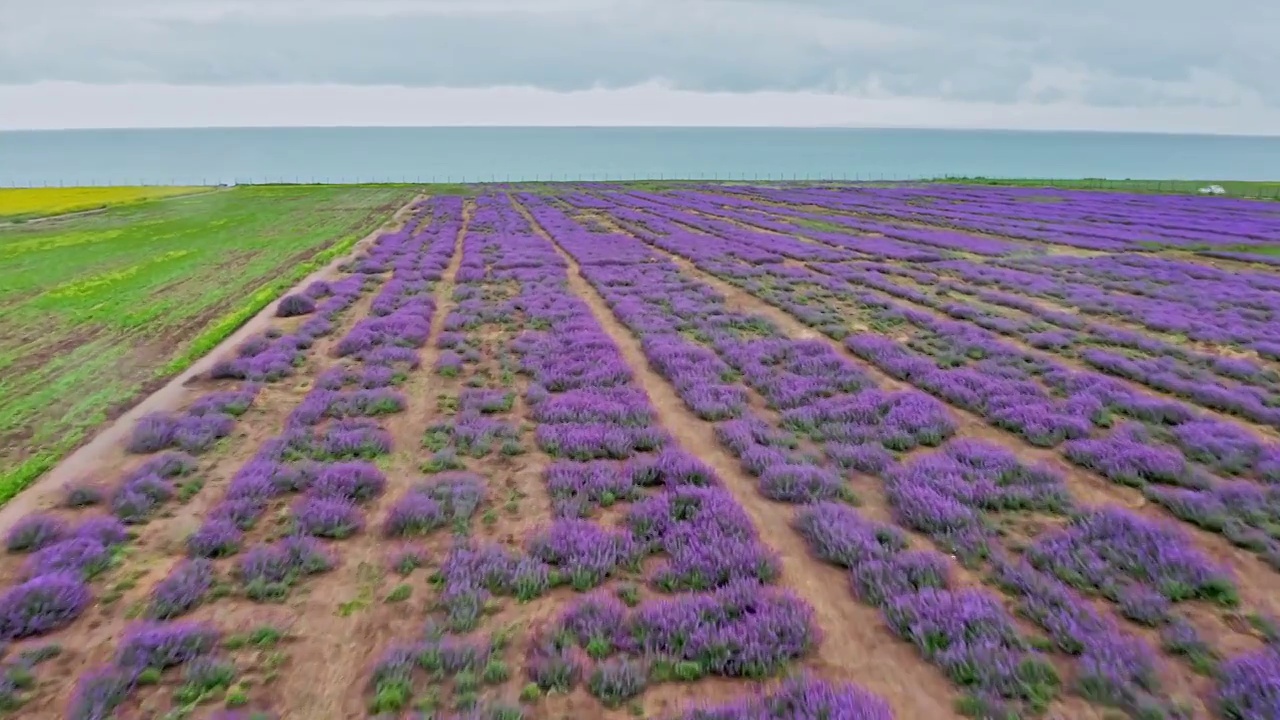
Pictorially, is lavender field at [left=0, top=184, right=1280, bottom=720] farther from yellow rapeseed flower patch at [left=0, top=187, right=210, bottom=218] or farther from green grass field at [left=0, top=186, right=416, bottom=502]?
yellow rapeseed flower patch at [left=0, top=187, right=210, bottom=218]

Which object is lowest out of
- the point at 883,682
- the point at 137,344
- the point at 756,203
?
the point at 883,682

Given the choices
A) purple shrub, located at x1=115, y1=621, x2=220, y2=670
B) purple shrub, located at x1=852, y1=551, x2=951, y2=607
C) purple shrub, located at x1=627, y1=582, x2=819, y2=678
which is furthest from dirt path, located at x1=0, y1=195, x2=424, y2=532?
purple shrub, located at x1=852, y1=551, x2=951, y2=607

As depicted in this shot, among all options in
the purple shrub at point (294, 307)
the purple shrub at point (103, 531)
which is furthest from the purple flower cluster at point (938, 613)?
the purple shrub at point (294, 307)

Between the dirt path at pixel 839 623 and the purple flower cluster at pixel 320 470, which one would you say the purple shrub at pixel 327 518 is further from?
the dirt path at pixel 839 623

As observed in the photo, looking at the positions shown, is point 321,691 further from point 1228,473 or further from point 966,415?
point 1228,473

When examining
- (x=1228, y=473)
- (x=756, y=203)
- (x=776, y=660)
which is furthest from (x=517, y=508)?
(x=756, y=203)

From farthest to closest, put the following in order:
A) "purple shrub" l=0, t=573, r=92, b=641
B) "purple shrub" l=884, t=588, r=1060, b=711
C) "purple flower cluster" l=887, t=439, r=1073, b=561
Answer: "purple flower cluster" l=887, t=439, r=1073, b=561
"purple shrub" l=0, t=573, r=92, b=641
"purple shrub" l=884, t=588, r=1060, b=711
